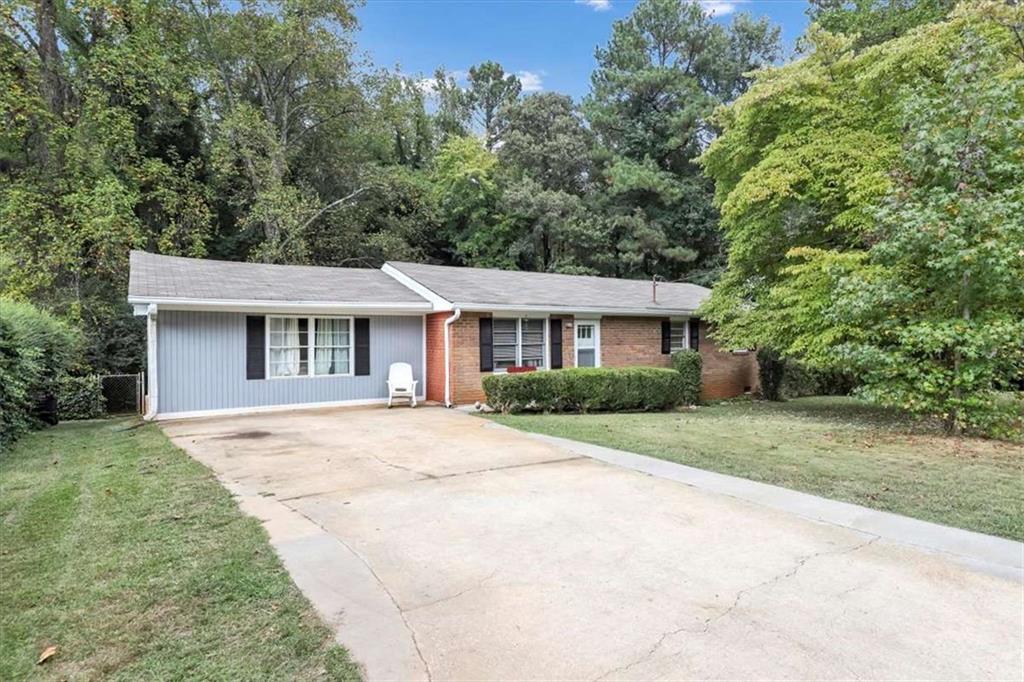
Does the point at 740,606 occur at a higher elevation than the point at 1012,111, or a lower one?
lower

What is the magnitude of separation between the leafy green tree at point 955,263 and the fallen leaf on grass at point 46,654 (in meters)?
10.7

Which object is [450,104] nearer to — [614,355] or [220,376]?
[614,355]

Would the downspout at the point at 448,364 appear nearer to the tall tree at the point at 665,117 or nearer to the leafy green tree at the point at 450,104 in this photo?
the tall tree at the point at 665,117

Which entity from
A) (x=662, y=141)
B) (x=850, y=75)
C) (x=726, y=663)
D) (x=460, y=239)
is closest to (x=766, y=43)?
(x=662, y=141)

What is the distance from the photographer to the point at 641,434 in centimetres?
926

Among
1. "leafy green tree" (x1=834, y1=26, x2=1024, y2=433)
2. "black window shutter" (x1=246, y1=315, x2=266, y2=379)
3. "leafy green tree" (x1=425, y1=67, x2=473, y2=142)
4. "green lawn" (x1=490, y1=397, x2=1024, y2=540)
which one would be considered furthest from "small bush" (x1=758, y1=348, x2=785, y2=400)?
"leafy green tree" (x1=425, y1=67, x2=473, y2=142)

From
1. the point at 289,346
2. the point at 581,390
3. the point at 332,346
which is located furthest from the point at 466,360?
the point at 289,346

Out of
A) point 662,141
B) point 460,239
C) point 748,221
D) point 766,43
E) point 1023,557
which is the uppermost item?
point 766,43

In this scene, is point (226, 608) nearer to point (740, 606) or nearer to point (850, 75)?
point (740, 606)

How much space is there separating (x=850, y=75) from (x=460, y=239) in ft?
63.2

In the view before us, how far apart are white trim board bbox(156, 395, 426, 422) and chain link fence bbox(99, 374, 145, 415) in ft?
15.9

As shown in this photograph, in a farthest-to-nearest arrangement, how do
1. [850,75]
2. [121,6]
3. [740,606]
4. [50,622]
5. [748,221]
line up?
[121,6] < [748,221] < [850,75] < [740,606] < [50,622]

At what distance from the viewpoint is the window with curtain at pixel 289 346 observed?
12.5 m

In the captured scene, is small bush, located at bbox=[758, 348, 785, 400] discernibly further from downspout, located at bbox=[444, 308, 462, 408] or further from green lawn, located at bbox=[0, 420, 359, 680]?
green lawn, located at bbox=[0, 420, 359, 680]
